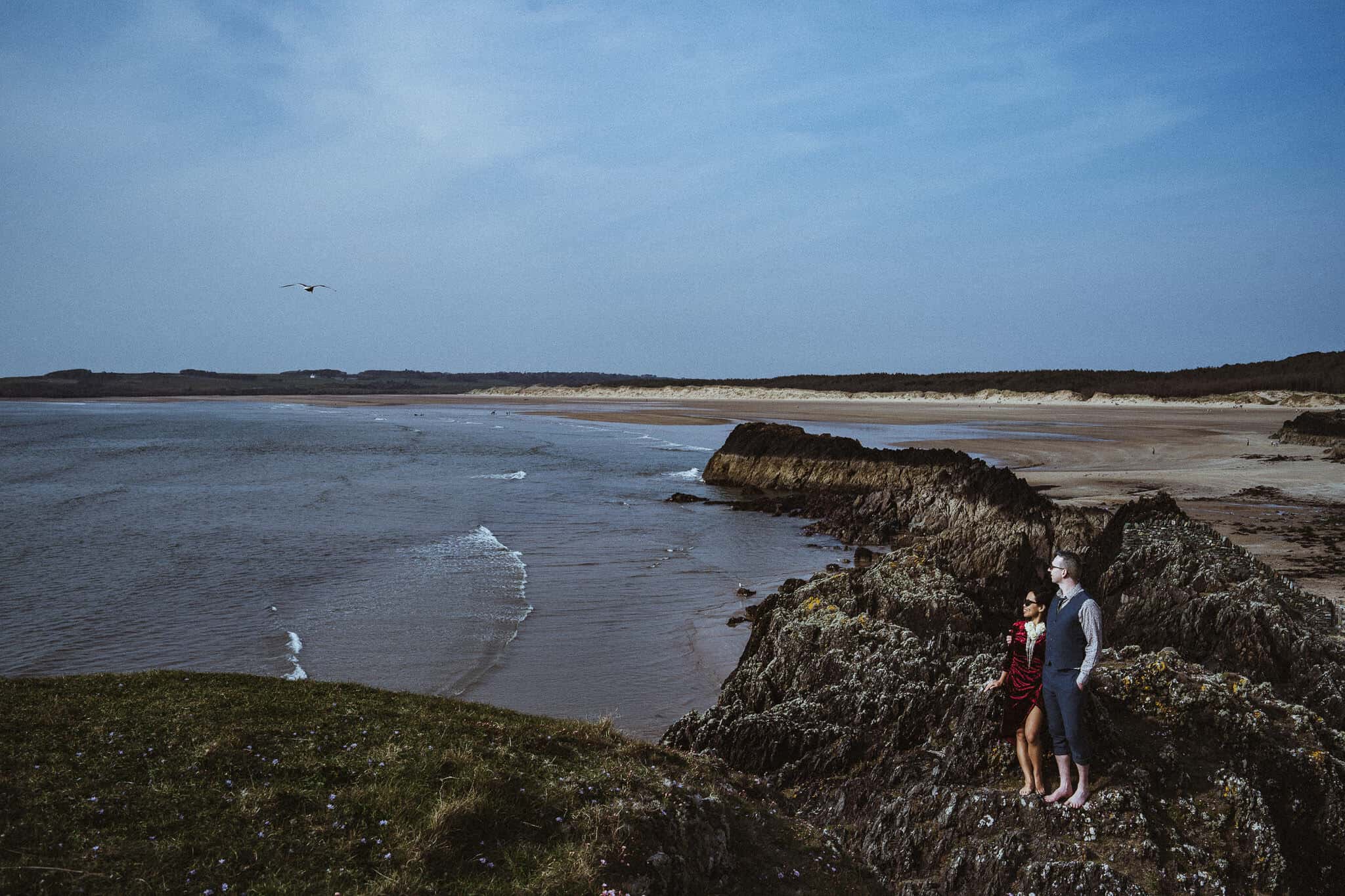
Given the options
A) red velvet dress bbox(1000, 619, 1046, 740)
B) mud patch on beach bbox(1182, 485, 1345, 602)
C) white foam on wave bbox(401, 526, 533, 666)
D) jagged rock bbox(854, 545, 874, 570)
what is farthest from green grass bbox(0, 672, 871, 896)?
mud patch on beach bbox(1182, 485, 1345, 602)

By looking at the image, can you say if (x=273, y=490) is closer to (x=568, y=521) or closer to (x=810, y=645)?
(x=568, y=521)

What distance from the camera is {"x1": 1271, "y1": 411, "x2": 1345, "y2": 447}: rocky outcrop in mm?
37781

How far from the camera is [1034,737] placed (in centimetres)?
598

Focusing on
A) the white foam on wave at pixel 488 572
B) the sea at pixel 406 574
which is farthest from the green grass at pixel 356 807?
the white foam on wave at pixel 488 572

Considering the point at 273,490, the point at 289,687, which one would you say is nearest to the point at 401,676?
the point at 289,687

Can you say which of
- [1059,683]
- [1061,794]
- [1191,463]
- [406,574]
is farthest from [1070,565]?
[1191,463]

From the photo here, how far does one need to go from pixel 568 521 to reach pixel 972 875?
1921 cm

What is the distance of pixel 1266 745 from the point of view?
6.05 metres

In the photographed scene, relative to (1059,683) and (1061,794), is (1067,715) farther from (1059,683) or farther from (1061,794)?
(1061,794)

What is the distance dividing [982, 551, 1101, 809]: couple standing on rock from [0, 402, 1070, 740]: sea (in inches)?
170

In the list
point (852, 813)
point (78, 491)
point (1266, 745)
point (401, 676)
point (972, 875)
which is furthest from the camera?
point (78, 491)

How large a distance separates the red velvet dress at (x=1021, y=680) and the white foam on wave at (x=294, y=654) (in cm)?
865

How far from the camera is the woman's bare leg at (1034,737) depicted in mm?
5918

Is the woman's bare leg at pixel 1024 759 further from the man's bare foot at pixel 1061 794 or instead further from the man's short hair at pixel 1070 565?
the man's short hair at pixel 1070 565
